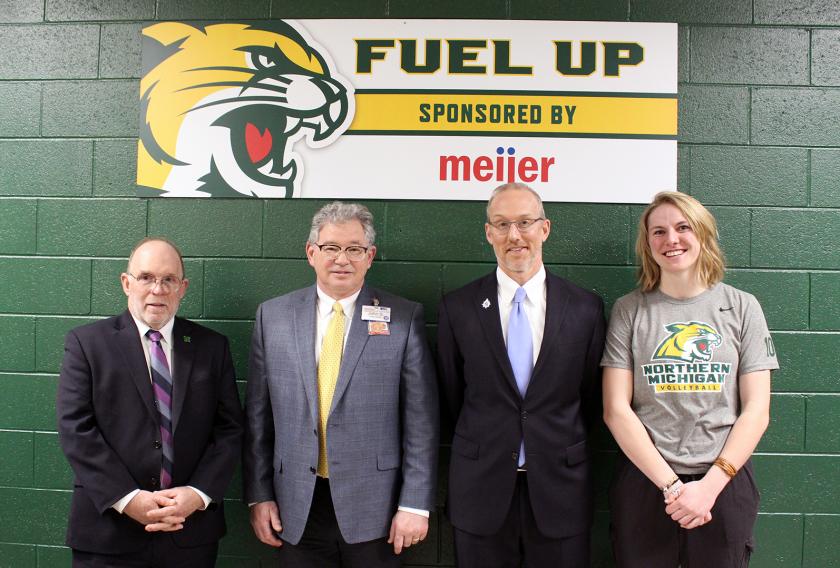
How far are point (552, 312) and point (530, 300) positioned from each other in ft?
0.32

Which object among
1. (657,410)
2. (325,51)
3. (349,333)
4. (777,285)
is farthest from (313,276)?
(777,285)

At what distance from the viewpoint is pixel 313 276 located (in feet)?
8.95

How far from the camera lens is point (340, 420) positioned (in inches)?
82.2

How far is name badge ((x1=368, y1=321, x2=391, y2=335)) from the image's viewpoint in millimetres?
2189

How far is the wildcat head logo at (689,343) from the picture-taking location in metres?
2.06

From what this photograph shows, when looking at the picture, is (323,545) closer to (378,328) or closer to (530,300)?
(378,328)

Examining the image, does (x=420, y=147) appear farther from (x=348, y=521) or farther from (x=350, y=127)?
(x=348, y=521)

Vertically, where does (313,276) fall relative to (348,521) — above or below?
above

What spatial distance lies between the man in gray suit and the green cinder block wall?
0.51 metres

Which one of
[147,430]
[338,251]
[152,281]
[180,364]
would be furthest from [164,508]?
[338,251]

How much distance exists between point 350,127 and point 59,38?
58.7 inches

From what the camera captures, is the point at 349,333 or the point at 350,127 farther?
the point at 350,127

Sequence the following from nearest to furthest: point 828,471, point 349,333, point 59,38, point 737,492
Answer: point 737,492, point 349,333, point 828,471, point 59,38

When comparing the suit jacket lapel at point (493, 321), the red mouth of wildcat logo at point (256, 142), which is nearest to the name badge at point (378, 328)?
the suit jacket lapel at point (493, 321)
